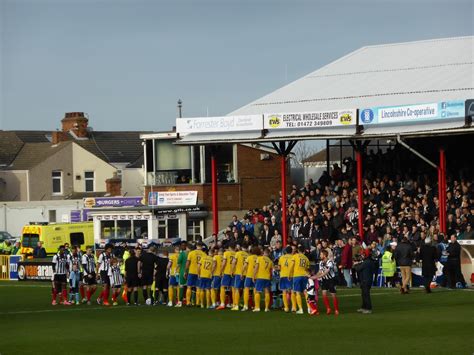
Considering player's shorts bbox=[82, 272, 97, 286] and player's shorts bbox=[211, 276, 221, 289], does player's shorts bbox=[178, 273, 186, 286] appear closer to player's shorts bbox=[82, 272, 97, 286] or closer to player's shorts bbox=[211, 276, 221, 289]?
player's shorts bbox=[211, 276, 221, 289]

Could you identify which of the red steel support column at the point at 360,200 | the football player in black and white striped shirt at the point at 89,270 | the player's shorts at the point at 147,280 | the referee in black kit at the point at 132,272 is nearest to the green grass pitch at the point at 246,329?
the referee in black kit at the point at 132,272

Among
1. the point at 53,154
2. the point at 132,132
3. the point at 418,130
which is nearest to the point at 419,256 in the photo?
the point at 418,130

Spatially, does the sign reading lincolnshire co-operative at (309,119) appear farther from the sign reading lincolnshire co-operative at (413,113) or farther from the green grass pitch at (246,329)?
the green grass pitch at (246,329)

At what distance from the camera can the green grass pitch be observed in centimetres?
2273

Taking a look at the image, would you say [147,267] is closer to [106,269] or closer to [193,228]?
[106,269]

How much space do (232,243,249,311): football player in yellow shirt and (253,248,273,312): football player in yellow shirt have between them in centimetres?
75

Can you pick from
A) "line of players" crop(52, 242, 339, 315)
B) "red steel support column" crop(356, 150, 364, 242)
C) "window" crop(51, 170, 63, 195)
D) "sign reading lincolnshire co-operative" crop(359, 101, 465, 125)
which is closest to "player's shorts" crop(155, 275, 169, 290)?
"line of players" crop(52, 242, 339, 315)

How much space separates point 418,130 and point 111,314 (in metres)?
15.9

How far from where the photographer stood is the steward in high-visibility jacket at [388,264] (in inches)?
1496

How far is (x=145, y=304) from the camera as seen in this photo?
35.4m

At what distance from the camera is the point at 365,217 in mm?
45156

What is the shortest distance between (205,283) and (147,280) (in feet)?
7.19

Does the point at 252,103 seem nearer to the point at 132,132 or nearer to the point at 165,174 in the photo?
the point at 165,174

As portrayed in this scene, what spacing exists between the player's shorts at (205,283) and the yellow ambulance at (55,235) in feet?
83.1
